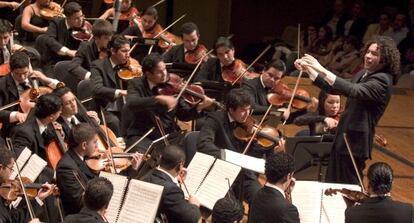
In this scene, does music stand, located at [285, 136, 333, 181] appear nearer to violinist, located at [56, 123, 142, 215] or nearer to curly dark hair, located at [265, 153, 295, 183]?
curly dark hair, located at [265, 153, 295, 183]

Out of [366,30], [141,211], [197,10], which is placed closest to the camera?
[141,211]

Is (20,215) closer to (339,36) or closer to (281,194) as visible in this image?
(281,194)

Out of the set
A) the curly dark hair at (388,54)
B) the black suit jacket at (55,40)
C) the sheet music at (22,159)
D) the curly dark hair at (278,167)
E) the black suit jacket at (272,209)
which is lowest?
the black suit jacket at (55,40)

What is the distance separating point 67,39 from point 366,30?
14.8ft

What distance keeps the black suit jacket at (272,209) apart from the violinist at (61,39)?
4.10 meters

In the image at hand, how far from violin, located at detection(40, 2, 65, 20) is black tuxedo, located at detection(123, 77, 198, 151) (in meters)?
2.54

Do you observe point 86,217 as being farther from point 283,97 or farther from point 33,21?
point 33,21

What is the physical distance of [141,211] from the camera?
4723 millimetres

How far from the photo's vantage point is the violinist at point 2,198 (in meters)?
4.86

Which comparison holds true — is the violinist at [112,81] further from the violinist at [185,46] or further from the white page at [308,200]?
the white page at [308,200]

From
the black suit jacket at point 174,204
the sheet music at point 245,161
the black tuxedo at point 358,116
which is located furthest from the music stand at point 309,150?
the black suit jacket at point 174,204

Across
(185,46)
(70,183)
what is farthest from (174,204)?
(185,46)

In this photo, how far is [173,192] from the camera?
4.98m

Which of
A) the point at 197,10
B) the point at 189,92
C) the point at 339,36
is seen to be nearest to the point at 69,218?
the point at 189,92
